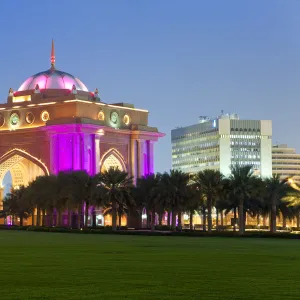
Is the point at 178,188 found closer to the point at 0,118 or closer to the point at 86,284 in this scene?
the point at 0,118

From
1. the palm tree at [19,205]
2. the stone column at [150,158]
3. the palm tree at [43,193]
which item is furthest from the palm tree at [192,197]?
the stone column at [150,158]

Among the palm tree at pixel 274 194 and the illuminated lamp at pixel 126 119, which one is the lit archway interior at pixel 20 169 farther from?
the palm tree at pixel 274 194

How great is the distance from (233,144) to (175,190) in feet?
316

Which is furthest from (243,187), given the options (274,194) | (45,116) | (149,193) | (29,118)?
(29,118)

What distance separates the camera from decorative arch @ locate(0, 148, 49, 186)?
10212cm

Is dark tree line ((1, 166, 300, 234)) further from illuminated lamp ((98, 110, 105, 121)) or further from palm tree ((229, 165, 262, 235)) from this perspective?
illuminated lamp ((98, 110, 105, 121))

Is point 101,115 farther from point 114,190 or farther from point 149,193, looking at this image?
point 114,190

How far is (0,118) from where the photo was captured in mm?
106875

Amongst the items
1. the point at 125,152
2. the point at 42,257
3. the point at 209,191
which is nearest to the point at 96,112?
the point at 125,152

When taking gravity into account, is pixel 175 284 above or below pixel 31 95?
below

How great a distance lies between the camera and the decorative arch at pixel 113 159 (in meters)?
103

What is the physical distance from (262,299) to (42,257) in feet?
41.7

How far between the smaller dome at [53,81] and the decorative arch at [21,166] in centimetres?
923

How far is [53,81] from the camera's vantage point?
106250mm
